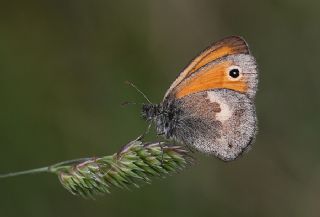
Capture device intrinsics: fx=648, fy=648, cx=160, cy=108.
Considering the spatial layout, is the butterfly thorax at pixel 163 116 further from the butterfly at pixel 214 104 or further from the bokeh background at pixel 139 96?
the bokeh background at pixel 139 96

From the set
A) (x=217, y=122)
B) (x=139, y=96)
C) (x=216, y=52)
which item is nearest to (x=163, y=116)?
(x=217, y=122)

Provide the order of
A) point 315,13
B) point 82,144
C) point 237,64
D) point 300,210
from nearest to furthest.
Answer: point 237,64, point 82,144, point 300,210, point 315,13

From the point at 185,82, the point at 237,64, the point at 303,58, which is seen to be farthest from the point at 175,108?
the point at 303,58

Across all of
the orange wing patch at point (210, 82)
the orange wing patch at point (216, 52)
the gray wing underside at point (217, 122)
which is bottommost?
the gray wing underside at point (217, 122)

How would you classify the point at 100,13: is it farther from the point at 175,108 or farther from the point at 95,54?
the point at 175,108

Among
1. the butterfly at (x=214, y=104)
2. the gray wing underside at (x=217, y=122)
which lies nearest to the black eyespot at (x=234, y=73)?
the butterfly at (x=214, y=104)

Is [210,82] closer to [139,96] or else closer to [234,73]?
[234,73]
